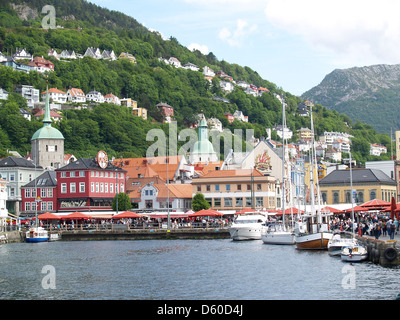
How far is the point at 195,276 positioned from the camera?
1614 inches

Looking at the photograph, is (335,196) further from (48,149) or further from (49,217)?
(48,149)

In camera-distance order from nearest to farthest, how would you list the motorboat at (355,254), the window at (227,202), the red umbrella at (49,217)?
the motorboat at (355,254), the red umbrella at (49,217), the window at (227,202)

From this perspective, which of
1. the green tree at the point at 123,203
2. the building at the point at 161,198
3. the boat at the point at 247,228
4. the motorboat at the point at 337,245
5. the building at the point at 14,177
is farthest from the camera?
the building at the point at 14,177

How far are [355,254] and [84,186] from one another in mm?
64382

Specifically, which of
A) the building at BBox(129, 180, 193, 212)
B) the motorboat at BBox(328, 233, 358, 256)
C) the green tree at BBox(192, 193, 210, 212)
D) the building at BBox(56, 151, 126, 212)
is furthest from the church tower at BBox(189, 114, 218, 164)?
the motorboat at BBox(328, 233, 358, 256)

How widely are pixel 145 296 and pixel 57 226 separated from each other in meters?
54.3

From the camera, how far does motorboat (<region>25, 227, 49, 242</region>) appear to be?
78312 millimetres

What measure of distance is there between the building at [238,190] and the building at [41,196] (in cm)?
2285

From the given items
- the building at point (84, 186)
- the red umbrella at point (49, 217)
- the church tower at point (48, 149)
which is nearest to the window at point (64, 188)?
the building at point (84, 186)

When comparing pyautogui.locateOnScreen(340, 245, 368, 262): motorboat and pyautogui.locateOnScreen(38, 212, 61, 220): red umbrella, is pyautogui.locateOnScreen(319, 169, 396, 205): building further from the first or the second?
pyautogui.locateOnScreen(340, 245, 368, 262): motorboat

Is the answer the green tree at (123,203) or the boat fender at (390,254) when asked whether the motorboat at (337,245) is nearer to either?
the boat fender at (390,254)

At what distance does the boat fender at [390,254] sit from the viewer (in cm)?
4219
